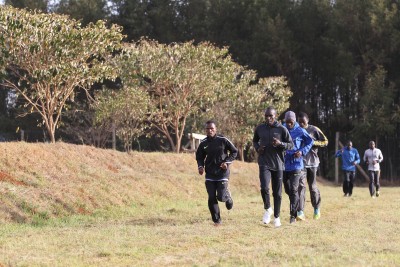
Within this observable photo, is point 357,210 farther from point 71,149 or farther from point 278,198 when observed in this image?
point 71,149

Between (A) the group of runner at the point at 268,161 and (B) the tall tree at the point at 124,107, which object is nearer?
(A) the group of runner at the point at 268,161

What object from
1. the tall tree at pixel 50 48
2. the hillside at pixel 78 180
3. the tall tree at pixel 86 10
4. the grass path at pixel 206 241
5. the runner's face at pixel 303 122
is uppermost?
the tall tree at pixel 86 10

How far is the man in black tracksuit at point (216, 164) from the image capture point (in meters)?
12.6

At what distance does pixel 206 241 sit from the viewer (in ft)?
32.7

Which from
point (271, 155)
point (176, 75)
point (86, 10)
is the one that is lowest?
point (271, 155)

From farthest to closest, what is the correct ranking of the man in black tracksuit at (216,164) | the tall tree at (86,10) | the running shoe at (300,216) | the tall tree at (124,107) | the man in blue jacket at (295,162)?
the tall tree at (86,10) → the tall tree at (124,107) → the running shoe at (300,216) → the man in blue jacket at (295,162) → the man in black tracksuit at (216,164)

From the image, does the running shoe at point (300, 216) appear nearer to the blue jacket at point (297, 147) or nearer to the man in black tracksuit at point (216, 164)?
the blue jacket at point (297, 147)

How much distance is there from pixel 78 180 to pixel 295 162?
22.8ft

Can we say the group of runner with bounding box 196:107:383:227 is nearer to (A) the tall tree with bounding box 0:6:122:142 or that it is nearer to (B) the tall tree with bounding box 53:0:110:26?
(A) the tall tree with bounding box 0:6:122:142

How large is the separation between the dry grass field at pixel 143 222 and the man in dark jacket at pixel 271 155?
0.49 m

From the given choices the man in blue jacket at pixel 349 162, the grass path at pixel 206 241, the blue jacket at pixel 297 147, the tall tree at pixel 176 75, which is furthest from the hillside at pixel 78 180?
the blue jacket at pixel 297 147

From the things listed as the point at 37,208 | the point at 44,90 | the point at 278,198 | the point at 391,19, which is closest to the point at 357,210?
the point at 278,198

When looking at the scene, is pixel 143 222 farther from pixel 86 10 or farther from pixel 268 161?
pixel 86 10

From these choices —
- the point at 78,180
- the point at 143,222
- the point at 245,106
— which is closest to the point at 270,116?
the point at 143,222
